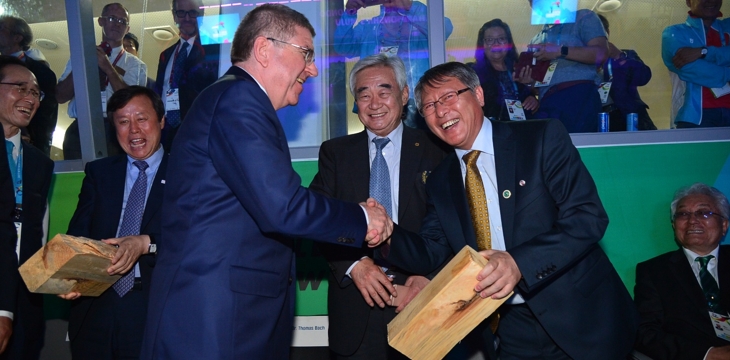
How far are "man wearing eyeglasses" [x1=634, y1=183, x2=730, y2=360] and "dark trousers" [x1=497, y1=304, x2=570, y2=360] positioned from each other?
1.20 m

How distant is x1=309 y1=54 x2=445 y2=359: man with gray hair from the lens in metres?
2.94

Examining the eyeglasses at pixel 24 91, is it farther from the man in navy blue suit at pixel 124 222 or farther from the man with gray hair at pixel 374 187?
the man with gray hair at pixel 374 187

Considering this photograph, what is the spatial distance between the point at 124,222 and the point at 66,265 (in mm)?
697

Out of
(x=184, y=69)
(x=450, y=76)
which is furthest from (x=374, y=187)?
(x=184, y=69)

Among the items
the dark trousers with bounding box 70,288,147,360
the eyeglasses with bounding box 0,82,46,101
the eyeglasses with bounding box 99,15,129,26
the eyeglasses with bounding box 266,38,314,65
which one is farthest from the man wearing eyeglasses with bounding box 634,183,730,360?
the eyeglasses with bounding box 99,15,129,26

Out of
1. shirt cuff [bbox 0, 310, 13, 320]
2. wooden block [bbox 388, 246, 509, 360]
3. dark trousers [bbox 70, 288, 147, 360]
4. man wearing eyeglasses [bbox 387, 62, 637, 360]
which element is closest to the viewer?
wooden block [bbox 388, 246, 509, 360]

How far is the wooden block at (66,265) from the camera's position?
2539mm

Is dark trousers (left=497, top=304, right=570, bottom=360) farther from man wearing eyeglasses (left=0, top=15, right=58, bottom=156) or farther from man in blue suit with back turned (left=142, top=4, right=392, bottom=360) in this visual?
man wearing eyeglasses (left=0, top=15, right=58, bottom=156)

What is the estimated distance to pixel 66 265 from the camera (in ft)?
8.39

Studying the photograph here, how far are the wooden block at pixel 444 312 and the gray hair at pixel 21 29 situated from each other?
445 cm

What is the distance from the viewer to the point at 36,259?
2.62 metres

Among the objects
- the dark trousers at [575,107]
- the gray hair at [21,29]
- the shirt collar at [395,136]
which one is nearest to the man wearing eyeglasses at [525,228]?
the shirt collar at [395,136]

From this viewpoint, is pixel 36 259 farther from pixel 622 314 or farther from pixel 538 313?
pixel 622 314

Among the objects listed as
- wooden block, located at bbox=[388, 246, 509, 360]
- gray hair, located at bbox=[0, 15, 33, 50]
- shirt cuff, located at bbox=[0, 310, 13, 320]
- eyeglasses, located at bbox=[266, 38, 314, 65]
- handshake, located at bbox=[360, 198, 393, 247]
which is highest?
gray hair, located at bbox=[0, 15, 33, 50]
